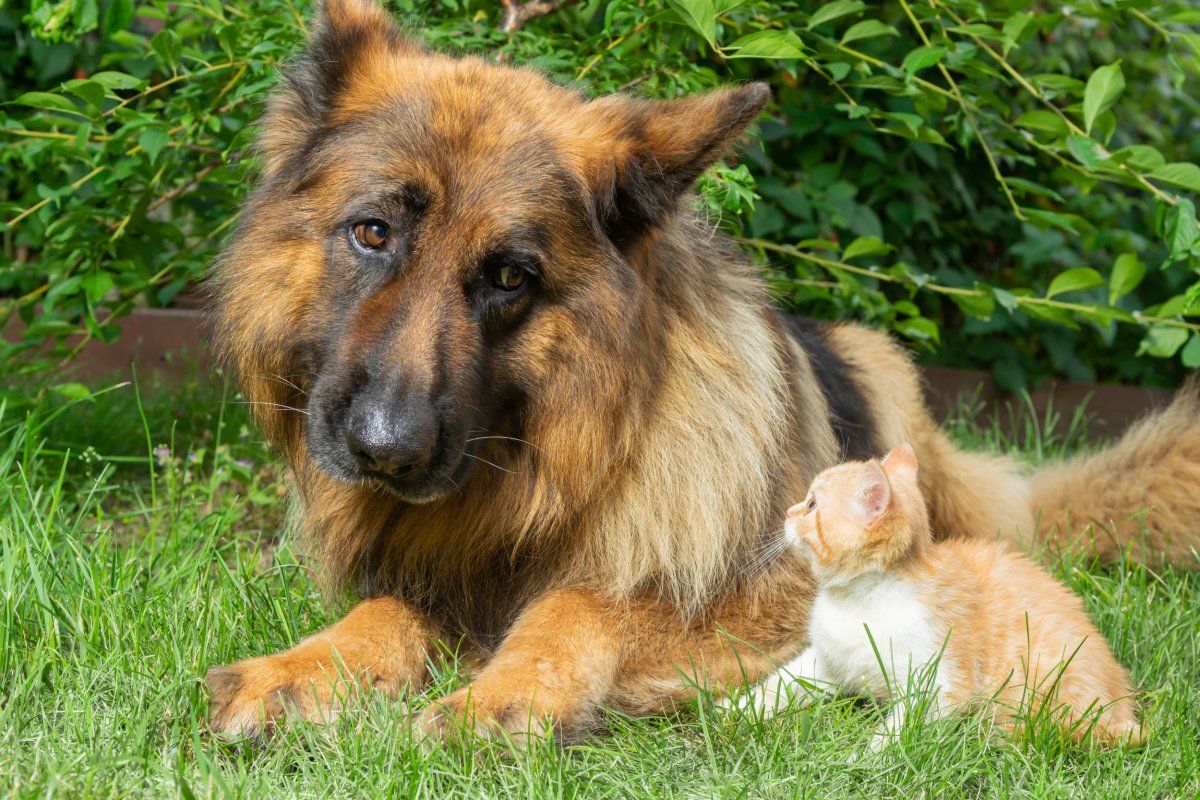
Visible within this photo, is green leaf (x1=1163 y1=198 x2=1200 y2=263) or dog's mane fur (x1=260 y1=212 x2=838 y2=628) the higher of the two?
green leaf (x1=1163 y1=198 x2=1200 y2=263)

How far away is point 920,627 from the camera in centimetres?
267

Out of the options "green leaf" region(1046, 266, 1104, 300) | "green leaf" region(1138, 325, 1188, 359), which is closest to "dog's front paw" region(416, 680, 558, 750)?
"green leaf" region(1046, 266, 1104, 300)

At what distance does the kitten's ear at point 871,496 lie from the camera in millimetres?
2662

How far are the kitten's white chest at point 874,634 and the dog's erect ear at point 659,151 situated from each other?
39.5 inches

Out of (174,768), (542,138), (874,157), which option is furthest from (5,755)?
(874,157)

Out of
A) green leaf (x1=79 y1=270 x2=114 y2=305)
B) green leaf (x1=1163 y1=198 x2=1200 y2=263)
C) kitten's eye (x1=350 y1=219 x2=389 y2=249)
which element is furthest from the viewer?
green leaf (x1=79 y1=270 x2=114 y2=305)

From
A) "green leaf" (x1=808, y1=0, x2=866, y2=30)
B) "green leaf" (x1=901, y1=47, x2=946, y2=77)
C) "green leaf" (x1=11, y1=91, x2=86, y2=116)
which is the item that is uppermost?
"green leaf" (x1=808, y1=0, x2=866, y2=30)

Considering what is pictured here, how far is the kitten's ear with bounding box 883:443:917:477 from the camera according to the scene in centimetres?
287

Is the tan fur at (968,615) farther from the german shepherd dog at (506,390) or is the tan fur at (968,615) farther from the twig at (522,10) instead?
the twig at (522,10)

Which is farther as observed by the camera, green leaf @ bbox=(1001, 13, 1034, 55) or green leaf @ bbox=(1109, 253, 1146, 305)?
green leaf @ bbox=(1109, 253, 1146, 305)

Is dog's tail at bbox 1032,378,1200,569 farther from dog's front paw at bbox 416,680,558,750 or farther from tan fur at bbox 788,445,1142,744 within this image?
dog's front paw at bbox 416,680,558,750

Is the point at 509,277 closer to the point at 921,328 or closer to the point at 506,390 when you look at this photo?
the point at 506,390

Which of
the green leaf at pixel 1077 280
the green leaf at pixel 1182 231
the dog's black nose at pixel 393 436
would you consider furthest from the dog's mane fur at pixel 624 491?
the green leaf at pixel 1077 280

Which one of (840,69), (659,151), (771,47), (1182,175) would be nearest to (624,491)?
(659,151)
